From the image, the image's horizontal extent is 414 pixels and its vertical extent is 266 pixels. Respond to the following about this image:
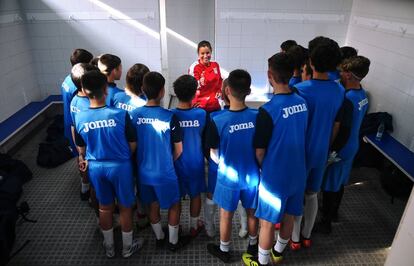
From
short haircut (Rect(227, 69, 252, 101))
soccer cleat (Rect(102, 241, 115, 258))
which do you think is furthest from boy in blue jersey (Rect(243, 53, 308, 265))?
soccer cleat (Rect(102, 241, 115, 258))

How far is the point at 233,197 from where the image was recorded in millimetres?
1994

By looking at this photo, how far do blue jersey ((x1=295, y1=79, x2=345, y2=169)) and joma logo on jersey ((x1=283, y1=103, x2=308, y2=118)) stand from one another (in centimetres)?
21

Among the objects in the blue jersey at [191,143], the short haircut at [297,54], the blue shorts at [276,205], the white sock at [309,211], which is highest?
the short haircut at [297,54]

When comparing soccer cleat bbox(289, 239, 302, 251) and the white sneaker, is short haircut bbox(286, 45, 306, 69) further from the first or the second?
the white sneaker

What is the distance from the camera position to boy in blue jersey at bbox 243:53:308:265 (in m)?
1.75

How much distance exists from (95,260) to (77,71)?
1510 millimetres

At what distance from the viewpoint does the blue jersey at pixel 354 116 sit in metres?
2.19

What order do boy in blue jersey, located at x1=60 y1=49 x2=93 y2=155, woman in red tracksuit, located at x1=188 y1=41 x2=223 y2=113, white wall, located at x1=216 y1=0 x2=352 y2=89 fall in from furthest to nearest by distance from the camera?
1. white wall, located at x1=216 y1=0 x2=352 y2=89
2. woman in red tracksuit, located at x1=188 y1=41 x2=223 y2=113
3. boy in blue jersey, located at x1=60 y1=49 x2=93 y2=155

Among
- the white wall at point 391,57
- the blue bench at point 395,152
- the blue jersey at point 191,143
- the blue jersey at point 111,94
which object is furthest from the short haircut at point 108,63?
the white wall at point 391,57

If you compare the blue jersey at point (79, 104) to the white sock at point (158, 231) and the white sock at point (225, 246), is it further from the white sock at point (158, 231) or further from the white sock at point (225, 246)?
the white sock at point (225, 246)

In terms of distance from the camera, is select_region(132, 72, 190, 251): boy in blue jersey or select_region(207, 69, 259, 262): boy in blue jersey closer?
select_region(207, 69, 259, 262): boy in blue jersey

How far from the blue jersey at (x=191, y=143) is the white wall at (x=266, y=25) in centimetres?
288

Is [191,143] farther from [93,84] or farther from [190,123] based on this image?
[93,84]

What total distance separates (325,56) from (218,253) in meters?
1.62
